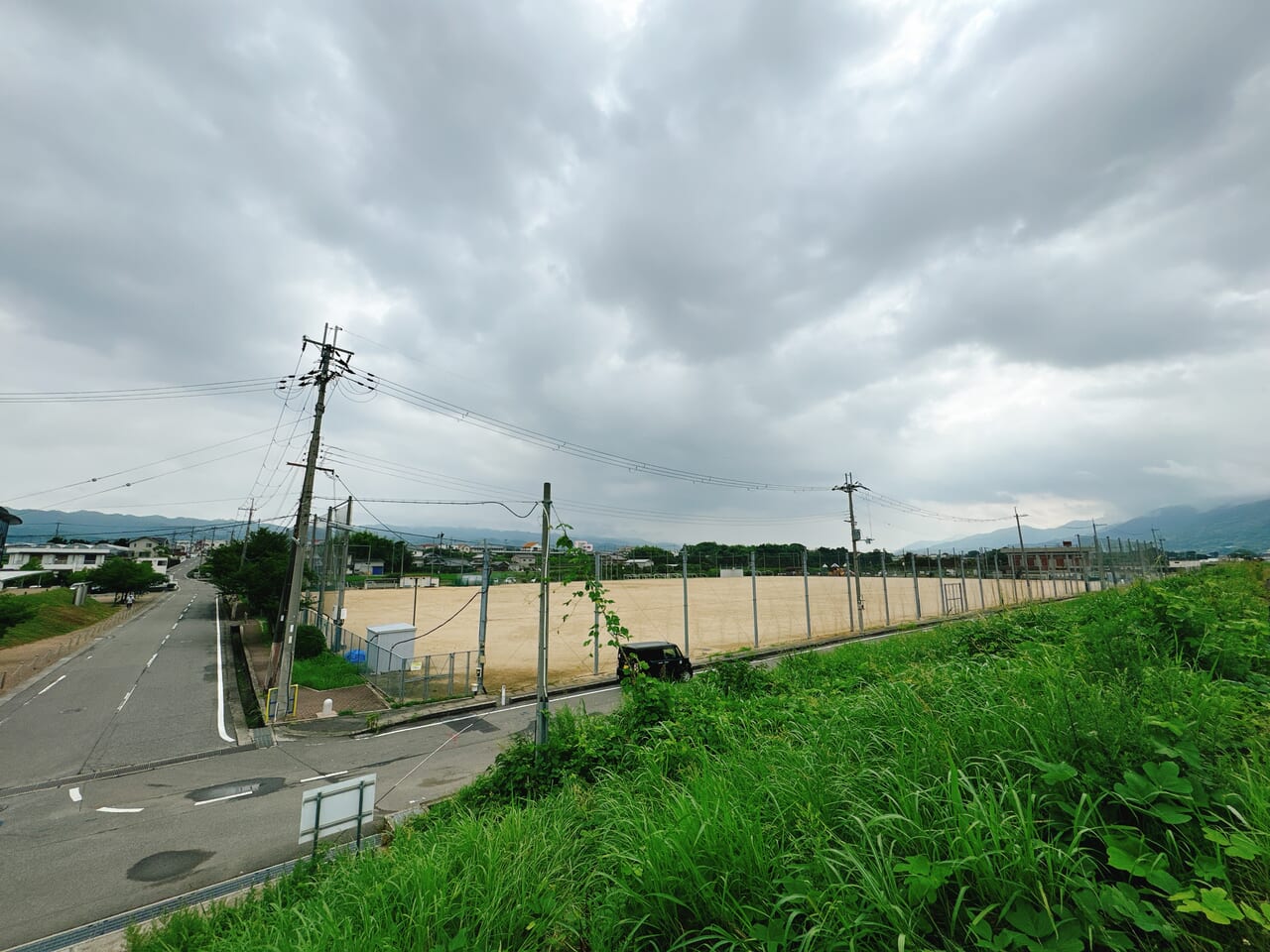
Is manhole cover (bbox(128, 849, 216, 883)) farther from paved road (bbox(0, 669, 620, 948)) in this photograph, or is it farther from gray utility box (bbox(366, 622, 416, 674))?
gray utility box (bbox(366, 622, 416, 674))

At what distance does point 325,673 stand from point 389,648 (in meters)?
3.40

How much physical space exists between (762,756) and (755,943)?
192 cm

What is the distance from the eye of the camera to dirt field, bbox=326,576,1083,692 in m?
22.4

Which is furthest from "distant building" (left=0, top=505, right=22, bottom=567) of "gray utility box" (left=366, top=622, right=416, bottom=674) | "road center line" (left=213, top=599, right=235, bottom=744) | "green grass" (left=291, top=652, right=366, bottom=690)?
"gray utility box" (left=366, top=622, right=416, bottom=674)

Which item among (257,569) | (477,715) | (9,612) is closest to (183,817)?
(477,715)

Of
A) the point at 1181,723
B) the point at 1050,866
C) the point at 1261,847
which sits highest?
the point at 1181,723

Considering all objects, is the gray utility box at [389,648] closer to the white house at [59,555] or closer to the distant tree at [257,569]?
the distant tree at [257,569]

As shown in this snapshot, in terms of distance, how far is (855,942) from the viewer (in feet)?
7.11

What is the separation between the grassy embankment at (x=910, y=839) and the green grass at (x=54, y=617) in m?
36.0

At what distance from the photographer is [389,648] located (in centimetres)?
1922

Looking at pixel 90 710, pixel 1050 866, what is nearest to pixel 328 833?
pixel 1050 866

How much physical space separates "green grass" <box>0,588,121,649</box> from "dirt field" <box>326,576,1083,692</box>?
16354 mm

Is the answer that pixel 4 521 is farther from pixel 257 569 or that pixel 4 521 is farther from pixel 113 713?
pixel 113 713

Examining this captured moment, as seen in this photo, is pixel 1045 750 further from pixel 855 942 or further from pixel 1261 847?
pixel 855 942
